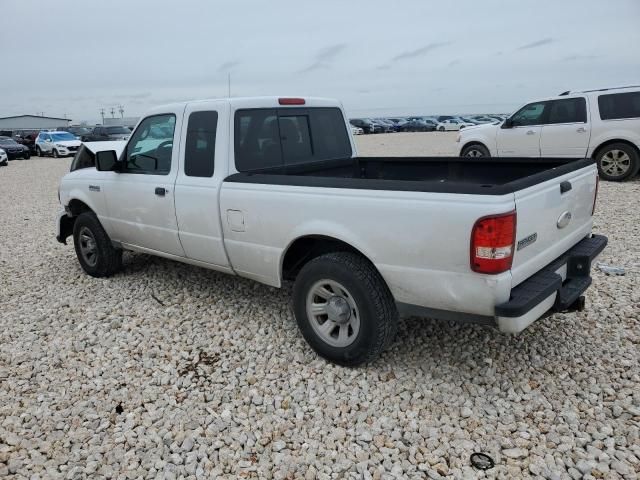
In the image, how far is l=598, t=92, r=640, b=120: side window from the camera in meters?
9.86

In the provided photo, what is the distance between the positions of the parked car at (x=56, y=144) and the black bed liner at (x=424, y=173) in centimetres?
2772

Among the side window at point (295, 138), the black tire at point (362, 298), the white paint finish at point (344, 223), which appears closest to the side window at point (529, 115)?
the white paint finish at point (344, 223)

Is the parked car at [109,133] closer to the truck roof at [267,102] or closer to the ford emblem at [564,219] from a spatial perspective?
the truck roof at [267,102]

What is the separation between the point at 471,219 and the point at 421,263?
42 cm

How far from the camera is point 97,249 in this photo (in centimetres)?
554

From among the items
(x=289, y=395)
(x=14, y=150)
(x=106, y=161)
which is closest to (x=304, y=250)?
(x=289, y=395)

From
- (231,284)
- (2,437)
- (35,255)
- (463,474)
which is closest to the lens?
(463,474)

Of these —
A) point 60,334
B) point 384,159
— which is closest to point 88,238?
point 60,334

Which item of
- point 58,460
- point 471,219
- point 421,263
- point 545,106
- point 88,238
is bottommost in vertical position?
point 58,460

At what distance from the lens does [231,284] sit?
5262 mm

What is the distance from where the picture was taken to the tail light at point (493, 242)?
103 inches

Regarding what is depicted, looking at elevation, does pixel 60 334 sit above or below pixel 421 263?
below

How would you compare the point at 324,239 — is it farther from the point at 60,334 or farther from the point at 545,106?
the point at 545,106

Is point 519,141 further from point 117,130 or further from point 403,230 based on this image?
point 117,130
